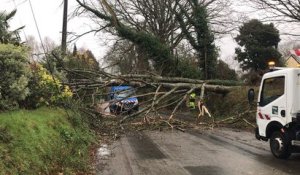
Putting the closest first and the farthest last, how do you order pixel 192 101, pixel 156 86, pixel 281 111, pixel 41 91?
pixel 281 111
pixel 41 91
pixel 156 86
pixel 192 101

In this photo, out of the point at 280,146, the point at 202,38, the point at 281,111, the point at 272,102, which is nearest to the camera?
the point at 280,146

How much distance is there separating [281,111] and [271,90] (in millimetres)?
1162

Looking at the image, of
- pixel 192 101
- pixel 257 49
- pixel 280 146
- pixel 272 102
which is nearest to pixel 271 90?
pixel 272 102

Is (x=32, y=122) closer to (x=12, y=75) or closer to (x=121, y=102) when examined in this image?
(x=12, y=75)

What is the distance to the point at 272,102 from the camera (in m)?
13.2

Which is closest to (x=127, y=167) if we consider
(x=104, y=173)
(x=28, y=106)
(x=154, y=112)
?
(x=104, y=173)

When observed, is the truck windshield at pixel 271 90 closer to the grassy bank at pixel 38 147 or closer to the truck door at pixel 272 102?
the truck door at pixel 272 102

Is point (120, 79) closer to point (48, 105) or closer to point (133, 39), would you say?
point (133, 39)

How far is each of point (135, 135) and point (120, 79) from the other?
21.1 ft

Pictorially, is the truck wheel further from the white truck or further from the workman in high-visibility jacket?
the workman in high-visibility jacket

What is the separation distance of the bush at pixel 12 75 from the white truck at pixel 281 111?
6693mm

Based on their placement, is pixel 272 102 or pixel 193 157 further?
pixel 272 102

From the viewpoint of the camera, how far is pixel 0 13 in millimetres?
13766

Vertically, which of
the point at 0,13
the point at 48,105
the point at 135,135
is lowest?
the point at 135,135
